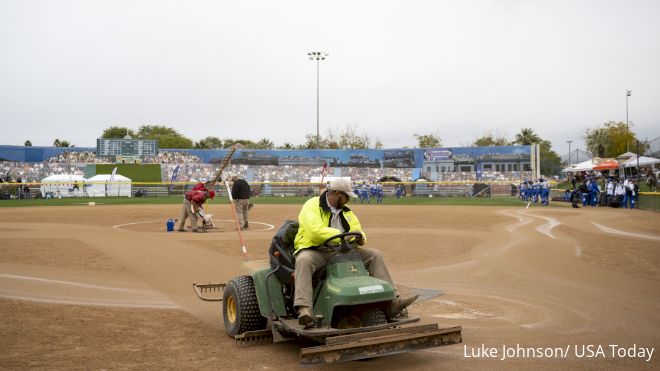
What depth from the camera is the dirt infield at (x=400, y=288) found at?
233 inches

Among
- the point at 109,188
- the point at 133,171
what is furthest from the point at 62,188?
the point at 133,171

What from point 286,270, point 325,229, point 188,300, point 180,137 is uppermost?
point 180,137

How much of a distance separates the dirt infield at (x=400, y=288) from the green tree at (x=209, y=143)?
91018mm

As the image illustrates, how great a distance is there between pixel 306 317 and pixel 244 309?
1303mm

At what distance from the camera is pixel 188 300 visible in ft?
29.1

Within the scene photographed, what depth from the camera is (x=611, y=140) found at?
82.3 metres

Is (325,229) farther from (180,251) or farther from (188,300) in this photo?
(180,251)

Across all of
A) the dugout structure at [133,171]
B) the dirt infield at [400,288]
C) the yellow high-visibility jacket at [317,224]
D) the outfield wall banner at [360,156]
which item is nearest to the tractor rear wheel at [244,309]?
the dirt infield at [400,288]

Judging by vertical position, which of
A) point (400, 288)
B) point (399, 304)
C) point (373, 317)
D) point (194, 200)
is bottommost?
point (400, 288)

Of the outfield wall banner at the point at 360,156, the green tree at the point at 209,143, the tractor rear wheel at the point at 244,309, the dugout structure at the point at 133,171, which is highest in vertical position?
the green tree at the point at 209,143

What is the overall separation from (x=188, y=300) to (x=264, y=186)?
4494 centimetres

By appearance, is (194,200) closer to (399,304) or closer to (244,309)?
(244,309)

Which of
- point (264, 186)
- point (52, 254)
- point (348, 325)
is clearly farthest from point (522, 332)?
point (264, 186)

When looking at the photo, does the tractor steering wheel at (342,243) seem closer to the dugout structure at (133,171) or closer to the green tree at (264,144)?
the dugout structure at (133,171)
